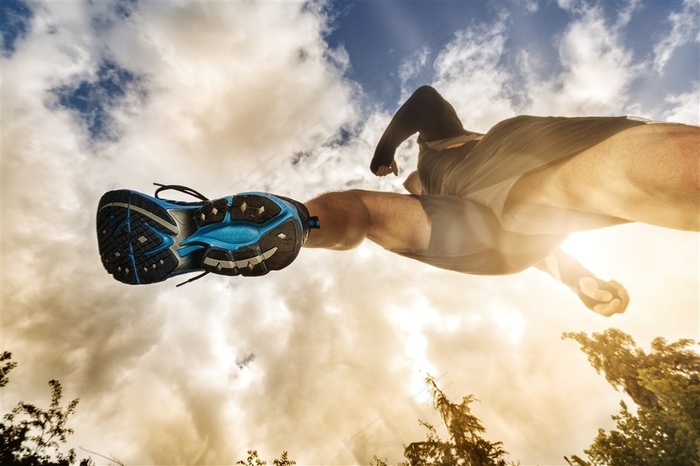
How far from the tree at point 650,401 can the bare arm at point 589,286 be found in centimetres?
1640

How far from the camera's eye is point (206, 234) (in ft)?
4.71

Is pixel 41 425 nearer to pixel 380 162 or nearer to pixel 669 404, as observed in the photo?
pixel 380 162

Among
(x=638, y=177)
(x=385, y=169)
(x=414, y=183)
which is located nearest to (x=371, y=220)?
(x=638, y=177)

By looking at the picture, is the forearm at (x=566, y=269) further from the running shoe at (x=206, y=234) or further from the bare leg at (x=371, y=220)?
the running shoe at (x=206, y=234)

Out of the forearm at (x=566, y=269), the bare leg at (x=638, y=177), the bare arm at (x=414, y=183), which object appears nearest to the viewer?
the bare leg at (x=638, y=177)

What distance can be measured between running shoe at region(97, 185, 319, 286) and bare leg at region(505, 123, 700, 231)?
48.1 inches

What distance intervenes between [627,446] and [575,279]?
1905cm

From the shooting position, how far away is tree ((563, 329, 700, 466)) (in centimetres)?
1252

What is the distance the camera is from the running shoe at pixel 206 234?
1.41 metres

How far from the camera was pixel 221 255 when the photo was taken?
1434 millimetres

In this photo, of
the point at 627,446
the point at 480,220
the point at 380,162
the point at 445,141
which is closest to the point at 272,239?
the point at 480,220

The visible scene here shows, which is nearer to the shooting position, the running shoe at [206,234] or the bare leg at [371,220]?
the running shoe at [206,234]

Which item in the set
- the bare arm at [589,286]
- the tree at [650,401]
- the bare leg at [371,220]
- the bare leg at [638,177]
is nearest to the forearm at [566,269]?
the bare arm at [589,286]

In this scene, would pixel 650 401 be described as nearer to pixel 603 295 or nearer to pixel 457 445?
pixel 457 445
